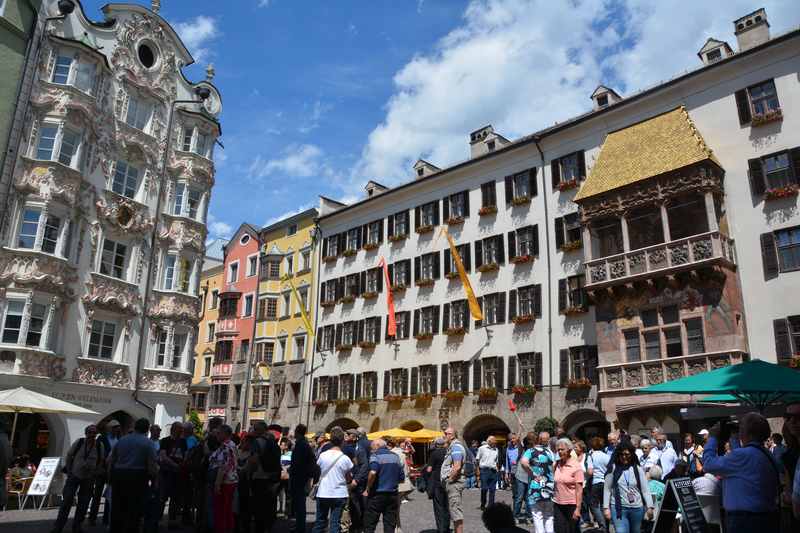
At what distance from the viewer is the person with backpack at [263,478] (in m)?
11.9

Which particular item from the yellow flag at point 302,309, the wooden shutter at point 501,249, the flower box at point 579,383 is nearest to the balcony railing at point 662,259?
the flower box at point 579,383

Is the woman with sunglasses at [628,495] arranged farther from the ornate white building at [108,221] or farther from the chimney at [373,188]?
the chimney at [373,188]

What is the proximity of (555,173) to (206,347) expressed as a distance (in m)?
33.7

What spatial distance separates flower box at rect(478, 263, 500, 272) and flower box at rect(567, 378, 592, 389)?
25.6ft

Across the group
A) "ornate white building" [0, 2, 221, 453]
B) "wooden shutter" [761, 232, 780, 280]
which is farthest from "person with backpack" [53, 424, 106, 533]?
"wooden shutter" [761, 232, 780, 280]

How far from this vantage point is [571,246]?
31984mm

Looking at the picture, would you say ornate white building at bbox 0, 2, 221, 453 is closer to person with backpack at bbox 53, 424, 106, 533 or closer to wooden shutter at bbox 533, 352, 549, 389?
person with backpack at bbox 53, 424, 106, 533

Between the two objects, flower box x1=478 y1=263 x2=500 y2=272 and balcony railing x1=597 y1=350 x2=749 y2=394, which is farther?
flower box x1=478 y1=263 x2=500 y2=272

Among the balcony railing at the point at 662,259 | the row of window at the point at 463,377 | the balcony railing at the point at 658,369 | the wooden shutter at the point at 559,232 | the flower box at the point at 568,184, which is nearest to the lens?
the balcony railing at the point at 658,369

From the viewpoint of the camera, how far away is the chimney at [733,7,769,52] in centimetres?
2934

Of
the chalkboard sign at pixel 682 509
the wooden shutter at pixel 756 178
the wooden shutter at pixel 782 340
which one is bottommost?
the chalkboard sign at pixel 682 509

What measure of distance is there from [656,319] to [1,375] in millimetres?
25836

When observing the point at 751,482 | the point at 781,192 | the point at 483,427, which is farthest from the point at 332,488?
the point at 483,427

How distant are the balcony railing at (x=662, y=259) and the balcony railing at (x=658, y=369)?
12.0 ft
